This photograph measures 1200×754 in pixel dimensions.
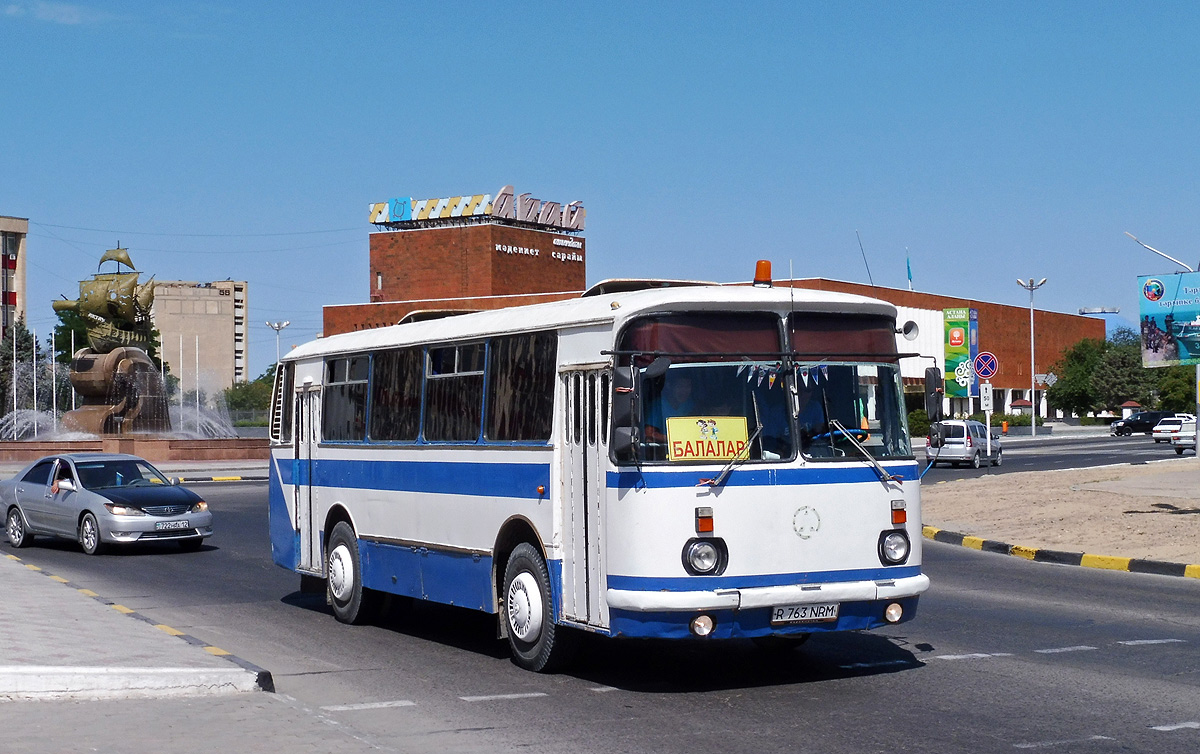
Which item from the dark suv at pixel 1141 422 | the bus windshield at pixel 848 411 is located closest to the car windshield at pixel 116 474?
the bus windshield at pixel 848 411

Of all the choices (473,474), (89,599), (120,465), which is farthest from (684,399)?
(120,465)

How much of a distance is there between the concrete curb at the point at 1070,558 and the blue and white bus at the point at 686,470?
8717 mm

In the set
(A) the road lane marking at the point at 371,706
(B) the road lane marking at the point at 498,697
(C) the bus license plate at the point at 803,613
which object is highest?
(C) the bus license plate at the point at 803,613

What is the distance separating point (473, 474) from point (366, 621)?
2933 millimetres

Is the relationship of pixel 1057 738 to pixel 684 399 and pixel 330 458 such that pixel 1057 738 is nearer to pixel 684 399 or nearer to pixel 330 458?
pixel 684 399

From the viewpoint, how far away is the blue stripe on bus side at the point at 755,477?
8.77 metres

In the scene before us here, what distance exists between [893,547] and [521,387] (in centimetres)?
288

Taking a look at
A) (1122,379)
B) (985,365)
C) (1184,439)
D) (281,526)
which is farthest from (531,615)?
(1122,379)

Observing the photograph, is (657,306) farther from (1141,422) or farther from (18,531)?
(1141,422)

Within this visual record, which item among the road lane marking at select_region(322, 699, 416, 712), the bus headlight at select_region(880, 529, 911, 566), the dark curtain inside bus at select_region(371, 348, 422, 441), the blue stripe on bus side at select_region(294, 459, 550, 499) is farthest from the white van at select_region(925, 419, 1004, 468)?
the road lane marking at select_region(322, 699, 416, 712)

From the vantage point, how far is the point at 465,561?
10.8 meters

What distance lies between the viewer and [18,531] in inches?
859

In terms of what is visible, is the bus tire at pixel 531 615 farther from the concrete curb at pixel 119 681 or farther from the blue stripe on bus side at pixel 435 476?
the concrete curb at pixel 119 681

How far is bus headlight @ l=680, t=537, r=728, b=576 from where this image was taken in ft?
28.6
